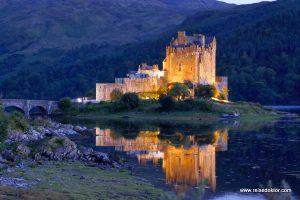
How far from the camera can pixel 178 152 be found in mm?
53469

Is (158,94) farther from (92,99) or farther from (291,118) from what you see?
(291,118)

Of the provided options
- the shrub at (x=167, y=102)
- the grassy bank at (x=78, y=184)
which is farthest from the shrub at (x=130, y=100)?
the grassy bank at (x=78, y=184)

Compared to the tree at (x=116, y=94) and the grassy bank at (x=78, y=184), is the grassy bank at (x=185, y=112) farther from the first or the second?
the grassy bank at (x=78, y=184)

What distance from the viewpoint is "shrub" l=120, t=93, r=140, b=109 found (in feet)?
361

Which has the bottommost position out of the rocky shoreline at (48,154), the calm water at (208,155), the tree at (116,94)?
the calm water at (208,155)

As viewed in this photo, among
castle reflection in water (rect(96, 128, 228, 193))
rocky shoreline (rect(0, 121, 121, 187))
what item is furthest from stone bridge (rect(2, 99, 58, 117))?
rocky shoreline (rect(0, 121, 121, 187))

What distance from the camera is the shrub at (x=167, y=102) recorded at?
105625 millimetres

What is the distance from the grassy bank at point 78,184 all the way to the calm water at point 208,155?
154 cm

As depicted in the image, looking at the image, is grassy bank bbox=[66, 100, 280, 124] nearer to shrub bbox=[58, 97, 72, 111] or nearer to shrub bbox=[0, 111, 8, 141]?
shrub bbox=[58, 97, 72, 111]

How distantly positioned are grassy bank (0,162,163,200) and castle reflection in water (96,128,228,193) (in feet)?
8.01

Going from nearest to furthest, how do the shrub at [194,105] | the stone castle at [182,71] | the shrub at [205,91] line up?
the shrub at [194,105]
the shrub at [205,91]
the stone castle at [182,71]

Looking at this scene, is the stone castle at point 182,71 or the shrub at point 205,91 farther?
the stone castle at point 182,71

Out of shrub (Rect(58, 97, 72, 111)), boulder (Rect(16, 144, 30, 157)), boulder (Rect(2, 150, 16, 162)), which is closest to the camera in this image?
boulder (Rect(2, 150, 16, 162))

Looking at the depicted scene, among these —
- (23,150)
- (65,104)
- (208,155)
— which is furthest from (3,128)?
(65,104)
